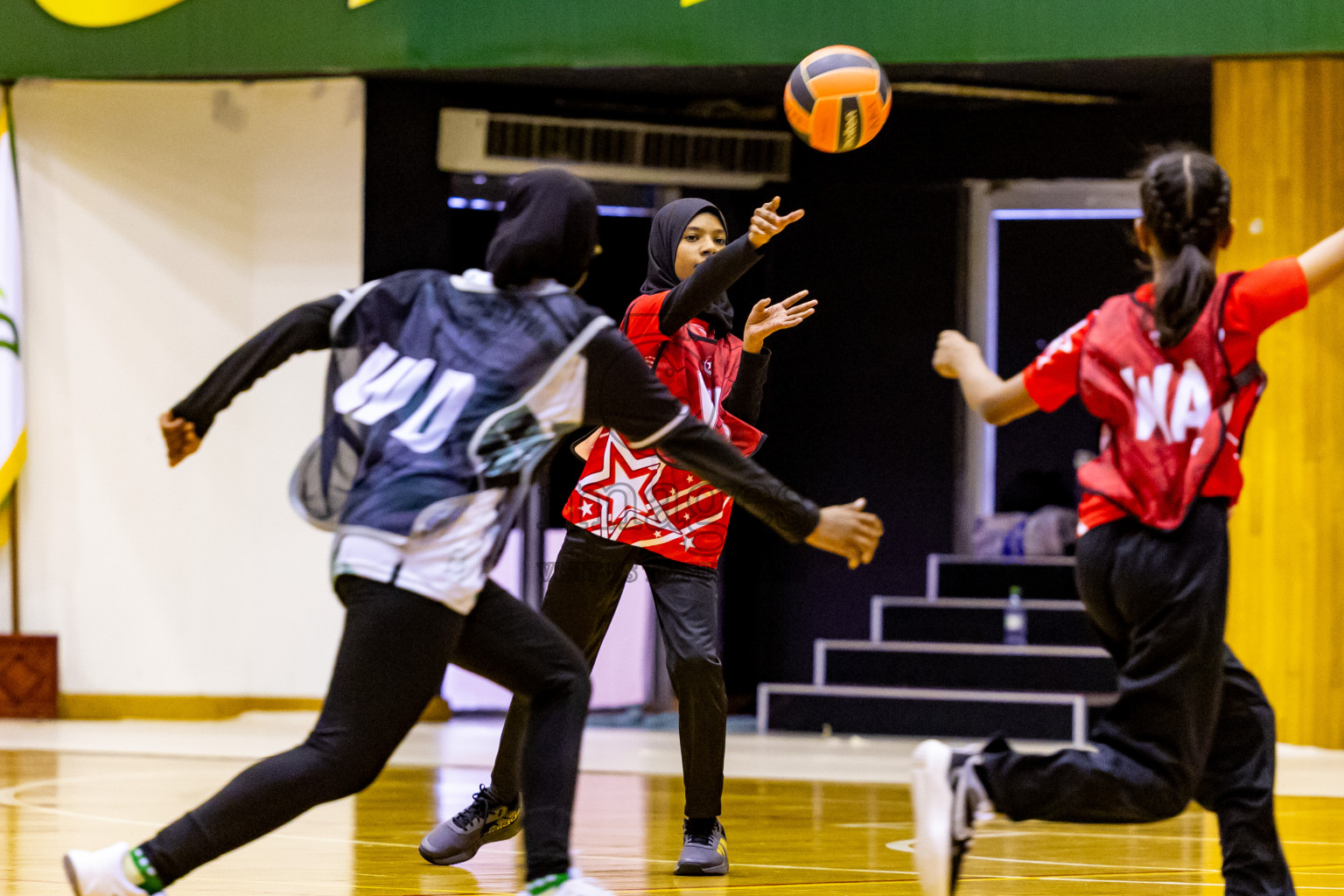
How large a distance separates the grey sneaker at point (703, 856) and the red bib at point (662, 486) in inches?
28.1

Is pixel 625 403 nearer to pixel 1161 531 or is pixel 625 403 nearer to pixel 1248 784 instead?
pixel 1161 531

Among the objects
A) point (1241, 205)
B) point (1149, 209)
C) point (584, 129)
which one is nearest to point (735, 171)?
point (584, 129)

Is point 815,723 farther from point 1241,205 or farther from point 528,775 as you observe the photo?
point 528,775

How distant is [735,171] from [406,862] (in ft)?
18.4

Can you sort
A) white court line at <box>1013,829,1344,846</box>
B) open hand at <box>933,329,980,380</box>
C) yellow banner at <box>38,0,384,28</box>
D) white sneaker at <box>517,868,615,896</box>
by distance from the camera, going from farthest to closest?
yellow banner at <box>38,0,384,28</box>, white court line at <box>1013,829,1344,846</box>, open hand at <box>933,329,980,380</box>, white sneaker at <box>517,868,615,896</box>

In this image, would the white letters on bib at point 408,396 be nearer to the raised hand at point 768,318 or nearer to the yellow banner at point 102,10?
the raised hand at point 768,318

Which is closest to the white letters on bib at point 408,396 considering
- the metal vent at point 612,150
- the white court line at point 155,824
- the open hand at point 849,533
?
the open hand at point 849,533

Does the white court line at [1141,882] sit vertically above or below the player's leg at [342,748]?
below

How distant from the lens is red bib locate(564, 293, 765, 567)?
4.12 meters

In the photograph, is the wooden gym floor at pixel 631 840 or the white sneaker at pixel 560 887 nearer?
the white sneaker at pixel 560 887

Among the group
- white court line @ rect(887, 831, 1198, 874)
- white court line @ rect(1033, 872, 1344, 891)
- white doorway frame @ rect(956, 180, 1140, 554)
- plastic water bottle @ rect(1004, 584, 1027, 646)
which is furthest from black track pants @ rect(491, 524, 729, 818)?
white doorway frame @ rect(956, 180, 1140, 554)

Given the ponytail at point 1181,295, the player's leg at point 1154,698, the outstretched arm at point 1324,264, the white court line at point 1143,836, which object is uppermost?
the outstretched arm at point 1324,264

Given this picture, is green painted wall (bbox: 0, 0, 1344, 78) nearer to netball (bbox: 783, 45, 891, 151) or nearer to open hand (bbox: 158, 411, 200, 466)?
netball (bbox: 783, 45, 891, 151)

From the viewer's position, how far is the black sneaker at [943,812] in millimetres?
2824
